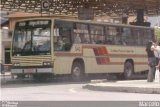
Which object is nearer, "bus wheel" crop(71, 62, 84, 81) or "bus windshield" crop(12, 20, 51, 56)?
"bus windshield" crop(12, 20, 51, 56)

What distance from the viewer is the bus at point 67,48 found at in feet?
89.5

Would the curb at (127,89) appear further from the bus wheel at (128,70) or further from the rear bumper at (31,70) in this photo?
the bus wheel at (128,70)

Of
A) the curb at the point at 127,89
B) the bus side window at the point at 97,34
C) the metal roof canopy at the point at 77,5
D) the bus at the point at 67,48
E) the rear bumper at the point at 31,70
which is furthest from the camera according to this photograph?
the metal roof canopy at the point at 77,5

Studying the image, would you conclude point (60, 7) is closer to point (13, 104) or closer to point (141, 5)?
point (141, 5)

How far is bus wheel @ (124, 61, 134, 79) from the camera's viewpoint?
32.9 m

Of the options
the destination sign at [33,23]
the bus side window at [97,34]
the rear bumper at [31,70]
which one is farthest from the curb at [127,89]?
the bus side window at [97,34]

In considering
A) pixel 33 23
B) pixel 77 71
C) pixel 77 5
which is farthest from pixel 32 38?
pixel 77 5

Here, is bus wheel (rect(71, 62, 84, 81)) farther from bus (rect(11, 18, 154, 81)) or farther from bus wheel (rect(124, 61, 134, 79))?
bus wheel (rect(124, 61, 134, 79))

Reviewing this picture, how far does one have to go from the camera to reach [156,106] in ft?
49.2

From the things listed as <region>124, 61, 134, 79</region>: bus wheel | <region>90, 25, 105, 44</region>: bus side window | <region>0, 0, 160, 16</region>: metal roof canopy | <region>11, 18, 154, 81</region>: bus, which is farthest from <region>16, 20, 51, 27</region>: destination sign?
<region>0, 0, 160, 16</region>: metal roof canopy

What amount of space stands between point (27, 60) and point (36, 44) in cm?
94

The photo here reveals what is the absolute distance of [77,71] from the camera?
2891 cm

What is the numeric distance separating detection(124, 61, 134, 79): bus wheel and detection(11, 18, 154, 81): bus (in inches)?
2.6

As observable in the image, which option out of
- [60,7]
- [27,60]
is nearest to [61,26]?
[27,60]
